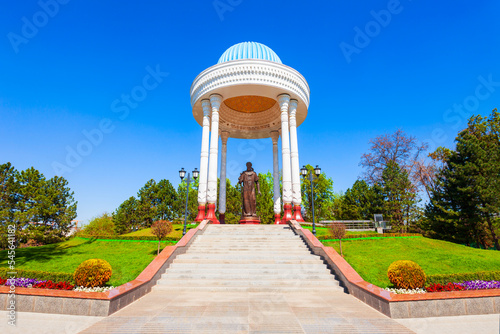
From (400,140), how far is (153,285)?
116ft

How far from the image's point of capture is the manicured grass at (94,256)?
11522mm

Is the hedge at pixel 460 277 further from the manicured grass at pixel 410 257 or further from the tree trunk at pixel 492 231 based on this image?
the tree trunk at pixel 492 231

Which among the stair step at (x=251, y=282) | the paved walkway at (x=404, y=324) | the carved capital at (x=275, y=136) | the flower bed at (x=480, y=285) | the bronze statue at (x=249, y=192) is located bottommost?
the paved walkway at (x=404, y=324)

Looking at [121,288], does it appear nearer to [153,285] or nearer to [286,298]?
[153,285]

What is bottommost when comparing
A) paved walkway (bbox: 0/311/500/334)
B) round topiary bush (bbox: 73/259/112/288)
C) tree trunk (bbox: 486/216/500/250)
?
paved walkway (bbox: 0/311/500/334)

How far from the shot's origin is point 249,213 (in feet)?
60.7

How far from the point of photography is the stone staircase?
7730 mm

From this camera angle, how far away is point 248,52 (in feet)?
65.5

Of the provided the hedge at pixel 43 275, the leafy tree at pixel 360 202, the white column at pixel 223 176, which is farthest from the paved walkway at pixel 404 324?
the leafy tree at pixel 360 202

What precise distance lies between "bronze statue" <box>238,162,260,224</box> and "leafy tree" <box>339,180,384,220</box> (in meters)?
22.1

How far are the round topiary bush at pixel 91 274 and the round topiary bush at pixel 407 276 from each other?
8273 millimetres

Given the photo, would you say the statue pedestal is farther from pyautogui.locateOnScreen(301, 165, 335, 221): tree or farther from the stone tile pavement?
pyautogui.locateOnScreen(301, 165, 335, 221): tree

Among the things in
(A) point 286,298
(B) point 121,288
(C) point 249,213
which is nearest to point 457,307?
(A) point 286,298

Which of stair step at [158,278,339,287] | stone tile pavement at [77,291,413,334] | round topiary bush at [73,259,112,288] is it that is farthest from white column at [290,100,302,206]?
round topiary bush at [73,259,112,288]
